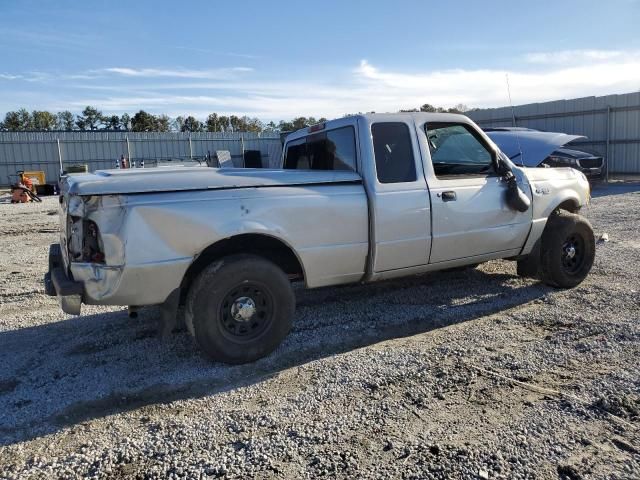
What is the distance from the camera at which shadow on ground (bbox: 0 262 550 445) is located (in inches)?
143

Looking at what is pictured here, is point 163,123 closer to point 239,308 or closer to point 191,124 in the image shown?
point 191,124

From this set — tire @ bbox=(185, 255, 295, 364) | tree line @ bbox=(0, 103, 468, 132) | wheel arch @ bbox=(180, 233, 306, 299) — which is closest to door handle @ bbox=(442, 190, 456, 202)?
wheel arch @ bbox=(180, 233, 306, 299)

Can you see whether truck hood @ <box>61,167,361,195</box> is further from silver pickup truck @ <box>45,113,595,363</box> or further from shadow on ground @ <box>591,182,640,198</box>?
shadow on ground @ <box>591,182,640,198</box>

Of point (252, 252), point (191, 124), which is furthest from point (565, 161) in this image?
point (191, 124)

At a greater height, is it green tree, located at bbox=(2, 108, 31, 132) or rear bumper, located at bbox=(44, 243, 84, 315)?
green tree, located at bbox=(2, 108, 31, 132)

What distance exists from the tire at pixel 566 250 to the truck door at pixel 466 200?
1.34ft

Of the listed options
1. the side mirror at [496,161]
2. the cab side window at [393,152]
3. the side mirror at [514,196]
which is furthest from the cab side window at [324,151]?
the side mirror at [514,196]

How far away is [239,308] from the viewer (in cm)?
415

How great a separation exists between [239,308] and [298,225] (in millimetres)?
819

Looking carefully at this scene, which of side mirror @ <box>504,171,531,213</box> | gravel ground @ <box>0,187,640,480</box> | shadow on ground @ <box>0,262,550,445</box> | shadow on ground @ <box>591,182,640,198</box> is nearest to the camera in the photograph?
gravel ground @ <box>0,187,640,480</box>

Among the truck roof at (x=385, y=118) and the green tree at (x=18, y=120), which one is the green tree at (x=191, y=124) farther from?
the truck roof at (x=385, y=118)

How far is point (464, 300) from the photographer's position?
223 inches

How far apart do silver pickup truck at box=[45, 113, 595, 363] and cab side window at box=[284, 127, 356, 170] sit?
0.06 feet

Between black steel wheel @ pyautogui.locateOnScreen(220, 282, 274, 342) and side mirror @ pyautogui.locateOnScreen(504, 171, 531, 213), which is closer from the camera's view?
black steel wheel @ pyautogui.locateOnScreen(220, 282, 274, 342)
